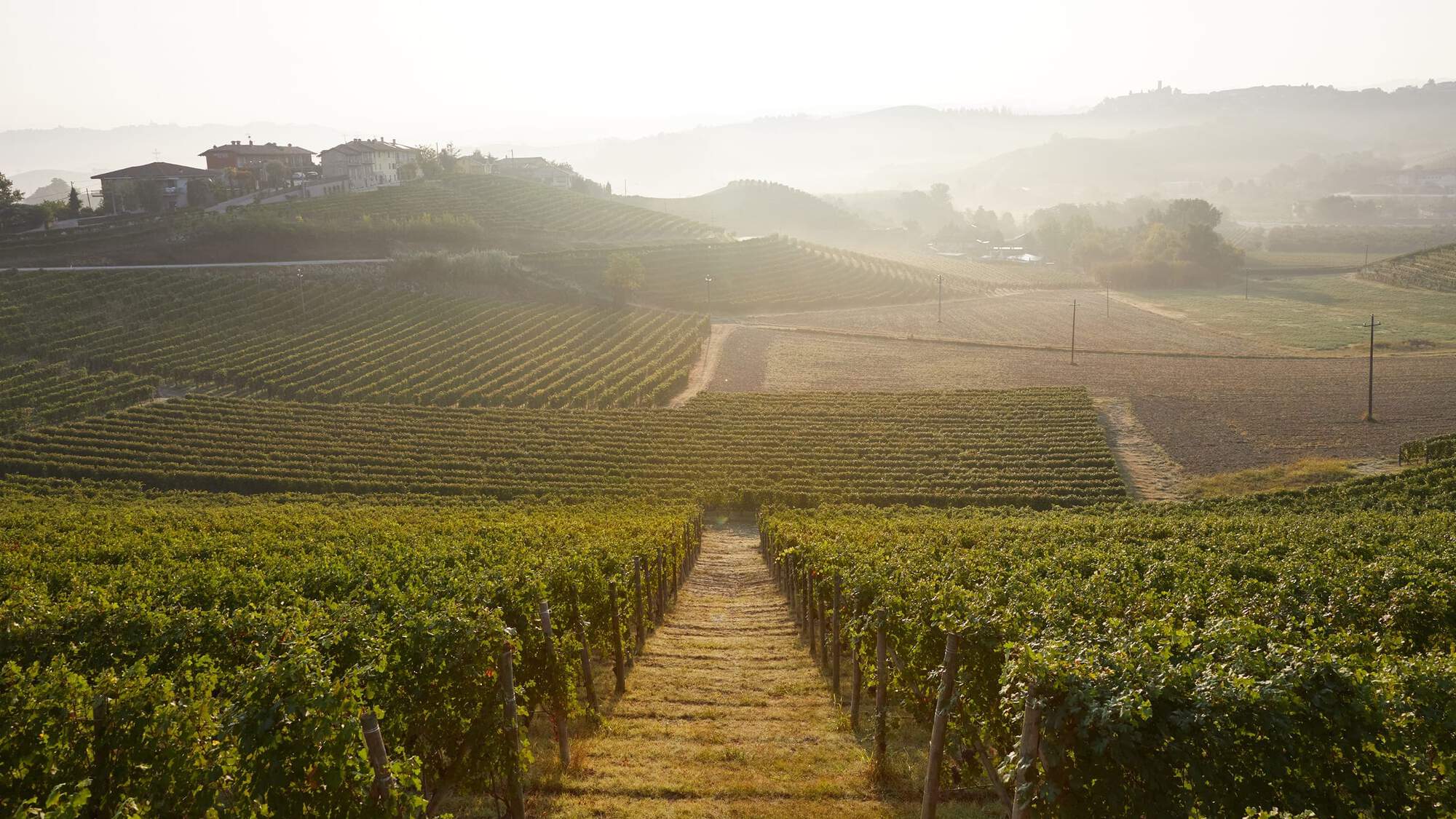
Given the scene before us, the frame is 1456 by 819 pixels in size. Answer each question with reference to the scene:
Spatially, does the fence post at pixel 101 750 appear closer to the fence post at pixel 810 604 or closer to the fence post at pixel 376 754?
the fence post at pixel 376 754

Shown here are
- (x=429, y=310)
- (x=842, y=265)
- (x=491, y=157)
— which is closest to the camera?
(x=429, y=310)

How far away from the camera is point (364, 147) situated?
121500 millimetres

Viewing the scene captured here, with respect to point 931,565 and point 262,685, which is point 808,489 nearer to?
point 931,565

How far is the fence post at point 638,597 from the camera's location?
16266 millimetres

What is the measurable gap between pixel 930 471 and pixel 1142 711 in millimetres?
35699

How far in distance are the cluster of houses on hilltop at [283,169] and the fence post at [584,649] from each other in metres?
101

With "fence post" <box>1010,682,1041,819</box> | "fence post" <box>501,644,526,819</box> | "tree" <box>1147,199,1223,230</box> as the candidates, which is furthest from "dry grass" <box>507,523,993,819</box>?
"tree" <box>1147,199,1223,230</box>

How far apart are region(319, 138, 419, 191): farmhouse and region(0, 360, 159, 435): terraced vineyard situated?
230 ft

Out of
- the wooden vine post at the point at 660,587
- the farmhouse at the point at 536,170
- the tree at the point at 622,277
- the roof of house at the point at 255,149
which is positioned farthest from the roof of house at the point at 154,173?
the wooden vine post at the point at 660,587

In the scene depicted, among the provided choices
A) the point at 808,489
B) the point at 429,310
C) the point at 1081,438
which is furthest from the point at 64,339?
the point at 1081,438

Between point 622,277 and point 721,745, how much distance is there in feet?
266

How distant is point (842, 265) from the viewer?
127m

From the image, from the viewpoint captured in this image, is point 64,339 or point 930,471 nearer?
point 930,471

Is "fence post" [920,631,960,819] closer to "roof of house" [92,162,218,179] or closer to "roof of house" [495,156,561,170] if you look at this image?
"roof of house" [92,162,218,179]
